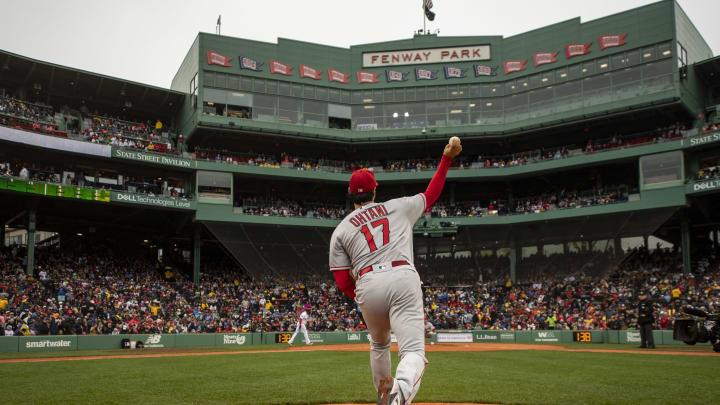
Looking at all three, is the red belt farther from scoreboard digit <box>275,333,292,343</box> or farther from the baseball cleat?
scoreboard digit <box>275,333,292,343</box>

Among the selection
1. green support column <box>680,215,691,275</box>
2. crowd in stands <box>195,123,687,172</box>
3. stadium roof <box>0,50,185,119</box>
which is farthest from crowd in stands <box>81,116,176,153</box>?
green support column <box>680,215,691,275</box>

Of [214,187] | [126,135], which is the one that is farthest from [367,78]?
[126,135]

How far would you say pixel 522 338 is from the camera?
1293 inches

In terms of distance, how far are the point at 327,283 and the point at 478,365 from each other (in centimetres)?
2750

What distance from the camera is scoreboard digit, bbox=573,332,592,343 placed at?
31203 millimetres

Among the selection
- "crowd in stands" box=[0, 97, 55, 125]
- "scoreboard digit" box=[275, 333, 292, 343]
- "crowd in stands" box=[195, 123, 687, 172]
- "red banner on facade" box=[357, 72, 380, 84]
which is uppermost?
"red banner on facade" box=[357, 72, 380, 84]

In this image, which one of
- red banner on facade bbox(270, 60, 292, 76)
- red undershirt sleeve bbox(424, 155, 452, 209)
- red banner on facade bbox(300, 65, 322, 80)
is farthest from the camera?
red banner on facade bbox(300, 65, 322, 80)

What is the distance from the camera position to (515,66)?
1858 inches

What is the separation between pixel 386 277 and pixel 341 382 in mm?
6793

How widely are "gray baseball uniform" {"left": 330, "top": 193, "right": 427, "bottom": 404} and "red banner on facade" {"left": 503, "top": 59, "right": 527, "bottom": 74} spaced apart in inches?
1748

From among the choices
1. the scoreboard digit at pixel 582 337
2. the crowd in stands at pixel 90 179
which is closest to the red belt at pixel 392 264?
the scoreboard digit at pixel 582 337

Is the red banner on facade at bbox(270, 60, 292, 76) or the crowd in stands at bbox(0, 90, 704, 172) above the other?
the red banner on facade at bbox(270, 60, 292, 76)

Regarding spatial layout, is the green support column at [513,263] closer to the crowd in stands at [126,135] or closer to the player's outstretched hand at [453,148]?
the crowd in stands at [126,135]

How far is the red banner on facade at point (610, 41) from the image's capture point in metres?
42.7
